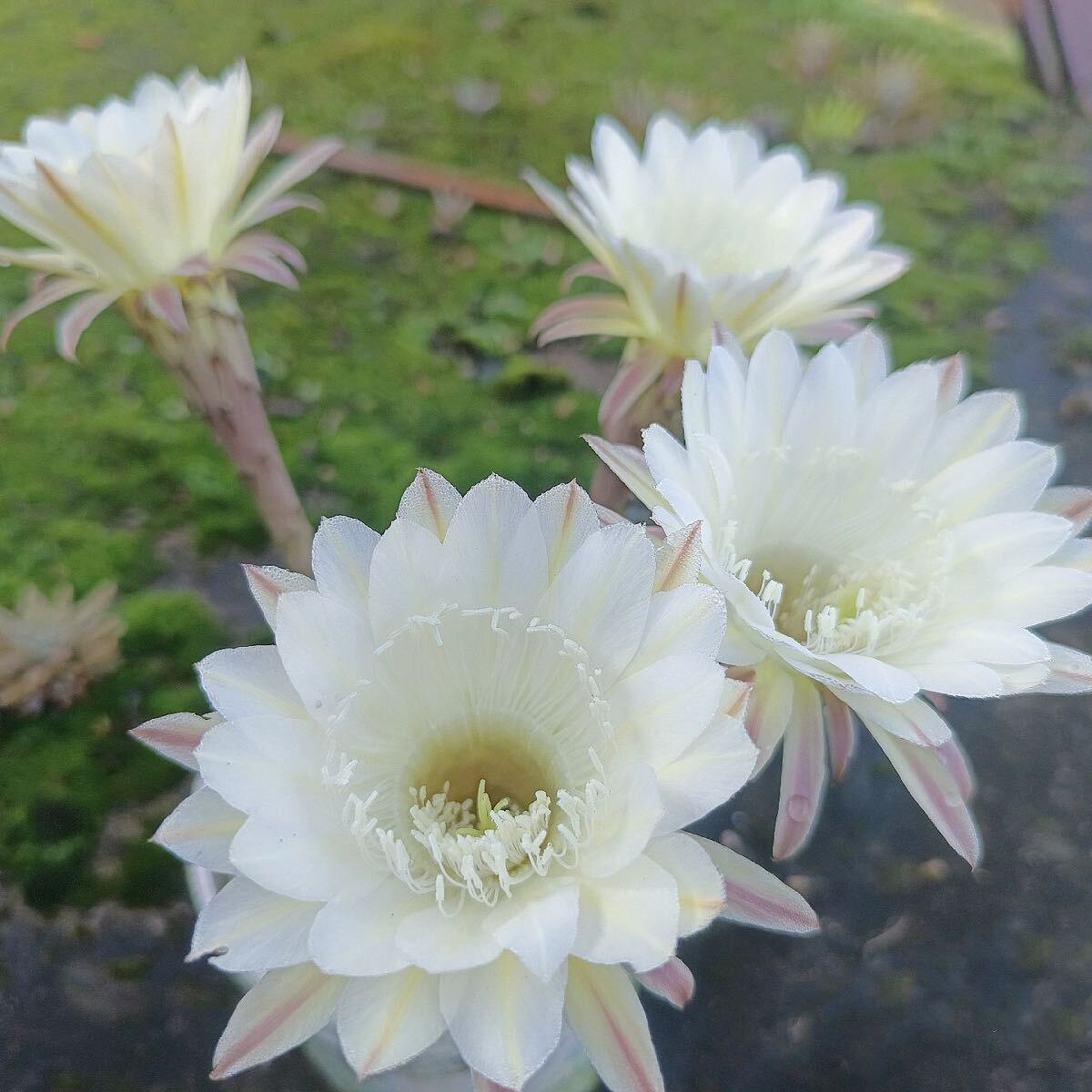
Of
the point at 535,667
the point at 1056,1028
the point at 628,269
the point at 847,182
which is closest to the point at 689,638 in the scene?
the point at 535,667

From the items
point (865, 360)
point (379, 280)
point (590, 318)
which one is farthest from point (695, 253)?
point (379, 280)

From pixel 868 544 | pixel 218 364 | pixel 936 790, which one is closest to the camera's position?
pixel 936 790

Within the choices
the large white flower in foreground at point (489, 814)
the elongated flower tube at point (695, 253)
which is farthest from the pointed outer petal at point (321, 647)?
the elongated flower tube at point (695, 253)

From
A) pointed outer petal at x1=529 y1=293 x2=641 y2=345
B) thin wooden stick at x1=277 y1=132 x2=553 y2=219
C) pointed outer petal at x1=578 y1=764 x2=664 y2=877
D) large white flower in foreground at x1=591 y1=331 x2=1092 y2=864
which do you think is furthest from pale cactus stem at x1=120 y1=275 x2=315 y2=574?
thin wooden stick at x1=277 y1=132 x2=553 y2=219

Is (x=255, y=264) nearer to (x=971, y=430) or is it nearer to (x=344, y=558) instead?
(x=344, y=558)

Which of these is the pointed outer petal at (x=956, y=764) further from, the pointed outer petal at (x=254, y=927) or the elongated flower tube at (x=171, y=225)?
the elongated flower tube at (x=171, y=225)

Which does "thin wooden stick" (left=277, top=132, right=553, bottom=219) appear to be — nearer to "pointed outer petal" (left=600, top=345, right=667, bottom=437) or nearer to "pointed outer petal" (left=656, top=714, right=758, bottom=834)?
"pointed outer petal" (left=600, top=345, right=667, bottom=437)
